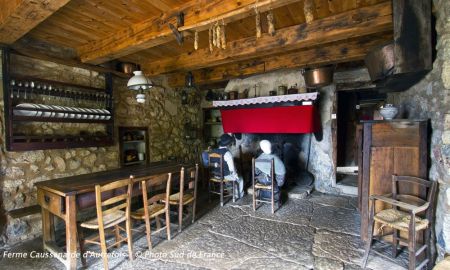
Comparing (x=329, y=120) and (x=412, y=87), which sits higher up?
(x=412, y=87)

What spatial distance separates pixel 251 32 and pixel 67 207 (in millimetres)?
2441

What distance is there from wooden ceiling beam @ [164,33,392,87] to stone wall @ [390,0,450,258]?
0.93m

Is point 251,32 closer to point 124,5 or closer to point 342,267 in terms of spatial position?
point 124,5

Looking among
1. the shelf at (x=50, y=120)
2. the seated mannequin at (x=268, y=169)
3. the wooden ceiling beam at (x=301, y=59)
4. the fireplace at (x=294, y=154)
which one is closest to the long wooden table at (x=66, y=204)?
the shelf at (x=50, y=120)

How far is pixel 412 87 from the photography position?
245 cm

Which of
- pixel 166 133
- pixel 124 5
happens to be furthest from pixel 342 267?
pixel 166 133

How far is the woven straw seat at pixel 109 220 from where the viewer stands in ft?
6.51

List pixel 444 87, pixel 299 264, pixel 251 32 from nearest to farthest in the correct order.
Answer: pixel 444 87 → pixel 299 264 → pixel 251 32

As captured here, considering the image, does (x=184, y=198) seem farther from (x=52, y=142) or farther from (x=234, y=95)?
(x=234, y=95)

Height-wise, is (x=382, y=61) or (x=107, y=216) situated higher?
(x=382, y=61)

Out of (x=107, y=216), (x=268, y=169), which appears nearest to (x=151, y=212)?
(x=107, y=216)

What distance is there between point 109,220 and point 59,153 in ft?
4.49

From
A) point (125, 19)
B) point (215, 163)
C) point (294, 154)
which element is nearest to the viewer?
point (125, 19)

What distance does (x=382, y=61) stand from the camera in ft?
6.73
